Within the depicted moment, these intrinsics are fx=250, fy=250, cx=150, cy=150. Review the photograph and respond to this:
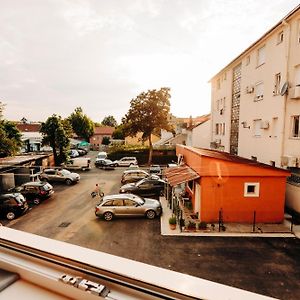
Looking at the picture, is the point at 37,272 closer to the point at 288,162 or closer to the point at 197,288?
the point at 197,288

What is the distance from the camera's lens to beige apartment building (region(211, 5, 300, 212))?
15727mm

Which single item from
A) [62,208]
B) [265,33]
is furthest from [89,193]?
[265,33]

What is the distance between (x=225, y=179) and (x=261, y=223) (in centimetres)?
323

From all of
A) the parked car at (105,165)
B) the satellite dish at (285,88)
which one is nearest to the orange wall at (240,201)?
the satellite dish at (285,88)

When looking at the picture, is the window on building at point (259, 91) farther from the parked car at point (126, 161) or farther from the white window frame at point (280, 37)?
the parked car at point (126, 161)

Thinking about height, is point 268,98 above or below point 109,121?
below

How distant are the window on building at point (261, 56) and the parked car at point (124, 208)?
13.9 meters

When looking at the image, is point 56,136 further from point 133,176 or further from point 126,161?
point 133,176

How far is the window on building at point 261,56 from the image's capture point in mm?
19261

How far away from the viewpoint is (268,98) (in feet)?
60.8

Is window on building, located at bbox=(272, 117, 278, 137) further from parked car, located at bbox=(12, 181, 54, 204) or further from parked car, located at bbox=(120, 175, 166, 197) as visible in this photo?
parked car, located at bbox=(12, 181, 54, 204)

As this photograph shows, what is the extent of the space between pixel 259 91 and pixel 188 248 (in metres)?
14.5

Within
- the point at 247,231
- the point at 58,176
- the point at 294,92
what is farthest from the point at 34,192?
the point at 294,92

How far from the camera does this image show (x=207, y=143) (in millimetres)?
35531
